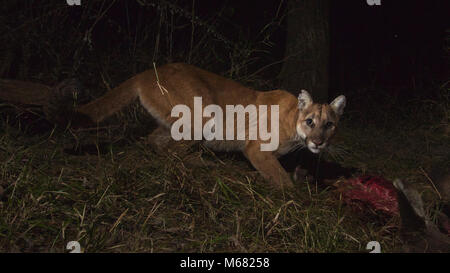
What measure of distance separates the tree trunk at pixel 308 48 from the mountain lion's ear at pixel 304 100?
160 centimetres

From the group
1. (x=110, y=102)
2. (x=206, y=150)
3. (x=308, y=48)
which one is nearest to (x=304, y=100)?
(x=206, y=150)

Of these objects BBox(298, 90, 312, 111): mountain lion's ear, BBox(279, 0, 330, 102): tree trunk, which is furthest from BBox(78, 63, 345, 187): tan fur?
BBox(279, 0, 330, 102): tree trunk

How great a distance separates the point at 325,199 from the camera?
12.1 feet

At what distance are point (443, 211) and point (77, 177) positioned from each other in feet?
9.09

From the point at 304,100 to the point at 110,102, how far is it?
66.2 inches

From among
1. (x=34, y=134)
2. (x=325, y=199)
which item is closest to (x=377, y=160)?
(x=325, y=199)

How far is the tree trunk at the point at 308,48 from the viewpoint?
5.70m

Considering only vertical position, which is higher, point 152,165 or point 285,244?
point 152,165

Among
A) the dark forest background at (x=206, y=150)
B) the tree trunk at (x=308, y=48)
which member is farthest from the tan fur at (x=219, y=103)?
the tree trunk at (x=308, y=48)

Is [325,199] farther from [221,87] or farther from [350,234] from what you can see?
[221,87]

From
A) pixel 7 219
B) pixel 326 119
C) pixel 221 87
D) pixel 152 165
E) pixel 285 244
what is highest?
pixel 221 87
